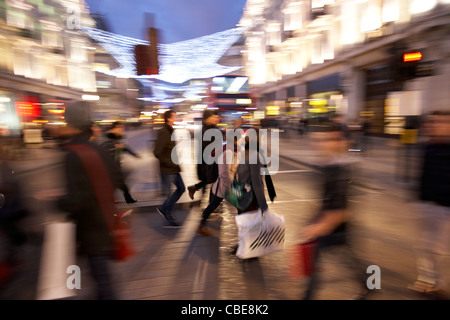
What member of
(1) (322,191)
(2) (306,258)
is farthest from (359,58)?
(2) (306,258)

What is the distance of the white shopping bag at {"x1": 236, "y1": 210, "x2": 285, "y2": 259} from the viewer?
3.41m

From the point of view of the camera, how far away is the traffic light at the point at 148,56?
4.24 m

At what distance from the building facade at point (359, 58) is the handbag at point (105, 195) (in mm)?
7298

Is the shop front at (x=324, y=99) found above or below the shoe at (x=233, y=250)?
above

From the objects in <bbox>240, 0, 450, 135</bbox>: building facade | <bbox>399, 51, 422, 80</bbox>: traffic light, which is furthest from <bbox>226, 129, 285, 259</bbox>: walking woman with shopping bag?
<bbox>240, 0, 450, 135</bbox>: building facade

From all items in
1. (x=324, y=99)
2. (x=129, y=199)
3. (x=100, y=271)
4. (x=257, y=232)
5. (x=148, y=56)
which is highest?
(x=324, y=99)

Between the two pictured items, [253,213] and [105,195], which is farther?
[253,213]

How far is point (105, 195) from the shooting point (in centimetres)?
236

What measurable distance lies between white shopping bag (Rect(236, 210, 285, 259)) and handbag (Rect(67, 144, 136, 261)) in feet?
4.36

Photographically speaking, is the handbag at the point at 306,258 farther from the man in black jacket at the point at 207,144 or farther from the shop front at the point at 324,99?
the shop front at the point at 324,99

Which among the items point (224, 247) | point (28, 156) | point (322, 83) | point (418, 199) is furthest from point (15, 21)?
point (418, 199)

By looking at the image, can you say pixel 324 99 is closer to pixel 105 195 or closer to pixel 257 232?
pixel 257 232

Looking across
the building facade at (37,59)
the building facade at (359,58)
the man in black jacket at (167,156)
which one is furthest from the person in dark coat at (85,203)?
the building facade at (37,59)

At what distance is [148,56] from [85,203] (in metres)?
2.67
